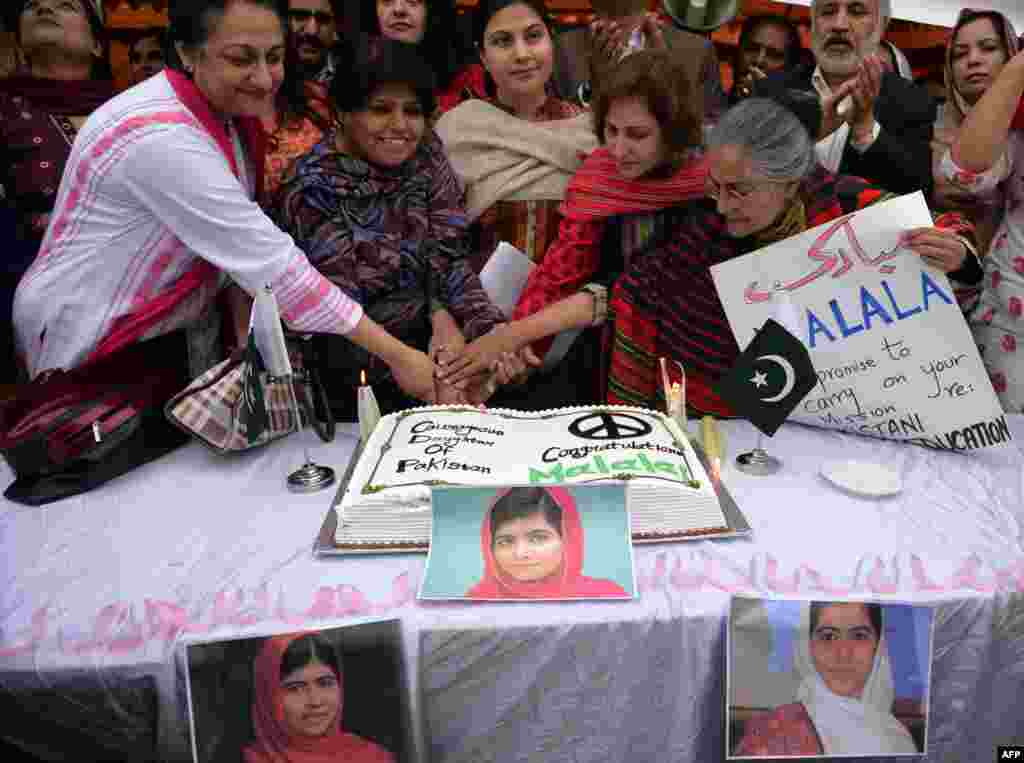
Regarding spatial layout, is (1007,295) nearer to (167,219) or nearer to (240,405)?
(240,405)

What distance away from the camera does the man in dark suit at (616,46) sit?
6.97ft

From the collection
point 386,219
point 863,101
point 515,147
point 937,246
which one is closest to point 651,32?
point 515,147

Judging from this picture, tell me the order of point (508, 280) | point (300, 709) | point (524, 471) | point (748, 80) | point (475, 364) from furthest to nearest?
point (748, 80), point (508, 280), point (475, 364), point (524, 471), point (300, 709)

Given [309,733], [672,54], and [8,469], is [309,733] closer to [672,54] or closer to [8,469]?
[8,469]

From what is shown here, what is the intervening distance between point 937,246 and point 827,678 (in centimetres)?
77

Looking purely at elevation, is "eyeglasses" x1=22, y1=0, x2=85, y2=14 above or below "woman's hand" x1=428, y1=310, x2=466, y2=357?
above

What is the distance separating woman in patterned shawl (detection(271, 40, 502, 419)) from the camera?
174 cm

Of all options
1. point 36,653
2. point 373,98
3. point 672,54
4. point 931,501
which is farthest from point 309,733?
point 672,54

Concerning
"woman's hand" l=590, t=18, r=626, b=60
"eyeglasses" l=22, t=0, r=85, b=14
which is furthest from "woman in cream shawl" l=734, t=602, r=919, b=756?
"eyeglasses" l=22, t=0, r=85, b=14

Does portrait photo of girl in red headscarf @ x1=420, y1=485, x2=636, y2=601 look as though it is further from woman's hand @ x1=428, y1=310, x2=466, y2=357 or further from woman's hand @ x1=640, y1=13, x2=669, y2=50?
woman's hand @ x1=640, y1=13, x2=669, y2=50

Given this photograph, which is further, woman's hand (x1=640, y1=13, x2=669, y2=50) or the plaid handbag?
woman's hand (x1=640, y1=13, x2=669, y2=50)

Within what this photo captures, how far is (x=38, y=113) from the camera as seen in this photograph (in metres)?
2.11

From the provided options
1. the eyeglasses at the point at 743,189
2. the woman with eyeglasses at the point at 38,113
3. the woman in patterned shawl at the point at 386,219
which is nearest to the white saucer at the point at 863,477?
the eyeglasses at the point at 743,189

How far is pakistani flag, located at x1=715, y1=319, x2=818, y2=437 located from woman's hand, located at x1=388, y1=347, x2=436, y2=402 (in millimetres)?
597
